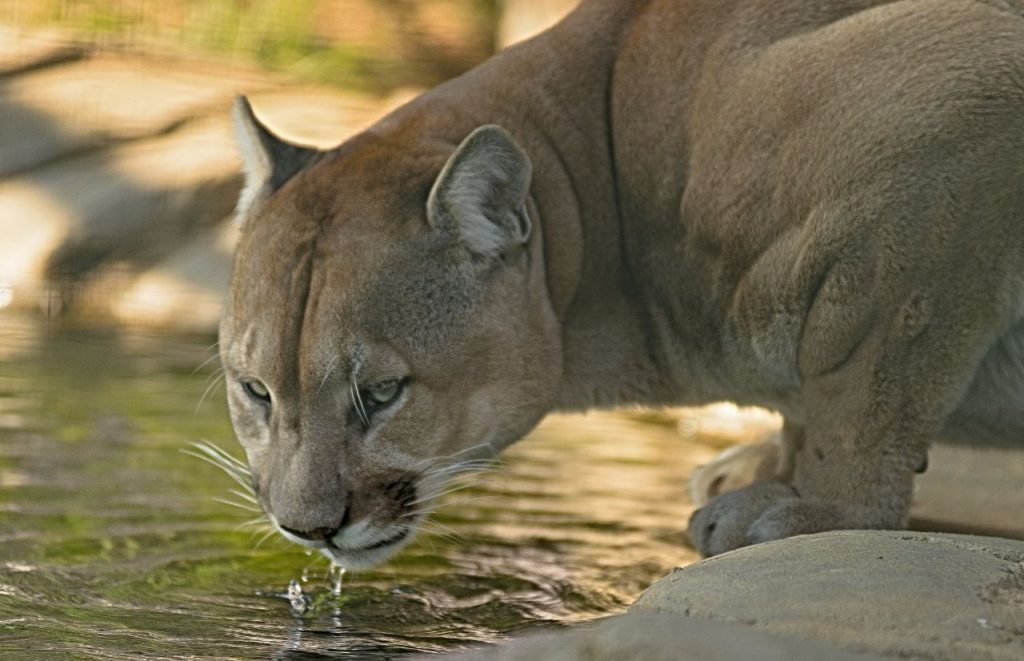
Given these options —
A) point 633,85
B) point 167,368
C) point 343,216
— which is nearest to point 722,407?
point 167,368

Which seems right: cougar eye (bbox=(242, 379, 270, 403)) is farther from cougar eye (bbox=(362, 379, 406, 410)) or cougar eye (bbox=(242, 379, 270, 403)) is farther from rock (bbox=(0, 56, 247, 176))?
rock (bbox=(0, 56, 247, 176))

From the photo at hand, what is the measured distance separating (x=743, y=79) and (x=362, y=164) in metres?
0.90

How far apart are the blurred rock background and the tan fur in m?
4.52

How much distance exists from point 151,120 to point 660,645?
7.79 meters

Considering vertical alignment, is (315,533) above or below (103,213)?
above

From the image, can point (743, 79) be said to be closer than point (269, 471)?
No

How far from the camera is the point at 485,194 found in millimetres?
3506

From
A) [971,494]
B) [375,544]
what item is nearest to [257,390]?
[375,544]

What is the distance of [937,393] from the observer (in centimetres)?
333

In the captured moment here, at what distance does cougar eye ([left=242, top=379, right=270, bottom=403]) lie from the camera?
3482mm

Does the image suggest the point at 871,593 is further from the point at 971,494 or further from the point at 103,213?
the point at 103,213

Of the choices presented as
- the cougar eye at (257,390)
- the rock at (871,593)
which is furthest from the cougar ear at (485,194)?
the rock at (871,593)

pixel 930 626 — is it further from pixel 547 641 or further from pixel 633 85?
pixel 633 85

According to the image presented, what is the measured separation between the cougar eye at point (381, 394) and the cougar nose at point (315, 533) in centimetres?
28
